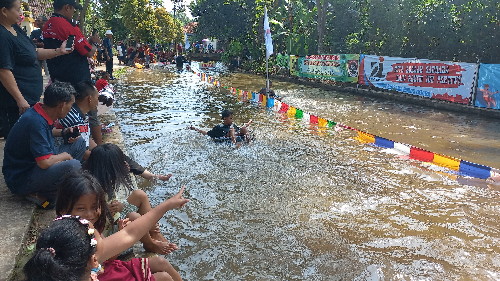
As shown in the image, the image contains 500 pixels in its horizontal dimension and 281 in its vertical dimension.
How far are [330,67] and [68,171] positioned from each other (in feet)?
61.1

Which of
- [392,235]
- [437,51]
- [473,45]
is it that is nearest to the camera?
[392,235]

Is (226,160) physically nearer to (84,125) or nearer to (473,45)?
(84,125)

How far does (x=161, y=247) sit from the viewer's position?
3.83 meters

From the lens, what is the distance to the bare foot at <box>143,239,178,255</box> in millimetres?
3803

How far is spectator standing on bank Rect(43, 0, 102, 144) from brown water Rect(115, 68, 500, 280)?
207 cm

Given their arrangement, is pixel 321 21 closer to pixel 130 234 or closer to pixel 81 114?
pixel 81 114

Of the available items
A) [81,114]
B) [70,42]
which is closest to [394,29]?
[70,42]

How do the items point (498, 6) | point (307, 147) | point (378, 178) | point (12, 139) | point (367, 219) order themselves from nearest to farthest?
point (12, 139) → point (367, 219) → point (378, 178) → point (307, 147) → point (498, 6)

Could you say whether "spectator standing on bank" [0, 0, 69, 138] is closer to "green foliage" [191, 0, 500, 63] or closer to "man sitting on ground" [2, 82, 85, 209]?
"man sitting on ground" [2, 82, 85, 209]

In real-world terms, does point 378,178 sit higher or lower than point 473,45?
lower

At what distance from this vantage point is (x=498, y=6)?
15.3m

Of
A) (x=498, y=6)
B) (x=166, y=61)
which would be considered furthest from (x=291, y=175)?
(x=166, y=61)

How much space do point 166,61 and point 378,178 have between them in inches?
1308

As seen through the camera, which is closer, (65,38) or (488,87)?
(65,38)
